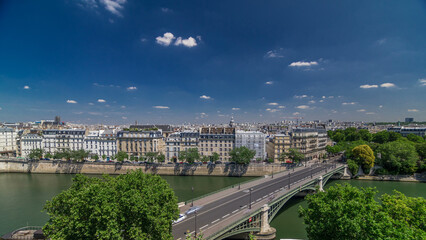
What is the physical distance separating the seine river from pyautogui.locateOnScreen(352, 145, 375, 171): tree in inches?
180

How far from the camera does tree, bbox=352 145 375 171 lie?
5538cm

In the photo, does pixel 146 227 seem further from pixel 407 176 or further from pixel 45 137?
pixel 45 137

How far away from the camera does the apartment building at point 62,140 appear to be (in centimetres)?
7912

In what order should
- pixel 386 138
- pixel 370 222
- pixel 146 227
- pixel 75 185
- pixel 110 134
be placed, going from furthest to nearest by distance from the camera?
pixel 386 138
pixel 110 134
pixel 75 185
pixel 146 227
pixel 370 222

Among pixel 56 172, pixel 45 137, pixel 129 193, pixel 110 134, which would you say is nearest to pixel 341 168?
pixel 129 193

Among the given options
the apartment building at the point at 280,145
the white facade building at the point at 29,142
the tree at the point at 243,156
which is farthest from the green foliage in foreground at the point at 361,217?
the white facade building at the point at 29,142

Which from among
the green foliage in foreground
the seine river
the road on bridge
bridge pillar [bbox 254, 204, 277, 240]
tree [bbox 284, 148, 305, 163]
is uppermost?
the green foliage in foreground

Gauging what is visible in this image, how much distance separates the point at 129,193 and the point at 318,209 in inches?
645

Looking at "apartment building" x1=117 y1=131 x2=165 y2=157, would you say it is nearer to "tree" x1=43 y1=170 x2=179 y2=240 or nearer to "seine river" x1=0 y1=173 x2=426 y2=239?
"seine river" x1=0 y1=173 x2=426 y2=239

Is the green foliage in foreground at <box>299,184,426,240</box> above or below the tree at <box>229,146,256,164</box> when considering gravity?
above

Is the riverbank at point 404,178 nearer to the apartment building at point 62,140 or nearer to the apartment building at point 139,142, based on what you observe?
the apartment building at point 139,142

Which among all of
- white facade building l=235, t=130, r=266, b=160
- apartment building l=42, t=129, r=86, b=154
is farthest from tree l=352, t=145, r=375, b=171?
apartment building l=42, t=129, r=86, b=154

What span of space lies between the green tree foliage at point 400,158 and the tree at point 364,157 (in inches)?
134

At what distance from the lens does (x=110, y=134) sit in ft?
256
